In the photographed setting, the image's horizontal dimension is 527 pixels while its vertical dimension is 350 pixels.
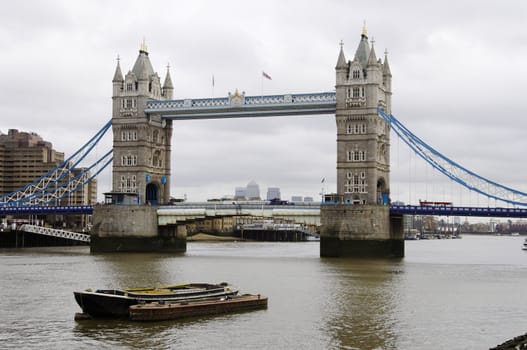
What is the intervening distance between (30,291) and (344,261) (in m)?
38.1

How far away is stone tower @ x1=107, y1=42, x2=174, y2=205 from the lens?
329ft

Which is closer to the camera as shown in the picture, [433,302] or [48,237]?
[433,302]

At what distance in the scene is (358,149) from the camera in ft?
295

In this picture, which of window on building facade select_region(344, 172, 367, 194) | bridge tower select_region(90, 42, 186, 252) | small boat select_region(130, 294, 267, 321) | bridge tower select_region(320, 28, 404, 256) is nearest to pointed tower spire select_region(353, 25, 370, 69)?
bridge tower select_region(320, 28, 404, 256)

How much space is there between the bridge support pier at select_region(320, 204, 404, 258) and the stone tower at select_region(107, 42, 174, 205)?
25779 millimetres

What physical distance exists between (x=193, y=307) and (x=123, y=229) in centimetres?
5881

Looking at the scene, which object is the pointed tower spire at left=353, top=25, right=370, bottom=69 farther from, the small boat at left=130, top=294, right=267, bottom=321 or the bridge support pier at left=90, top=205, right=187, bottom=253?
the small boat at left=130, top=294, right=267, bottom=321

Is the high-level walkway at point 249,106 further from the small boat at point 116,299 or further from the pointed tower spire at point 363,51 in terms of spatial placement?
the small boat at point 116,299

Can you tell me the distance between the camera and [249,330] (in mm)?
36438

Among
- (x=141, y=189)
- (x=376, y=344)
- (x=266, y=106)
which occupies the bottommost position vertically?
(x=376, y=344)

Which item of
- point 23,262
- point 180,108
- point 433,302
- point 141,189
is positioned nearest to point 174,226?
point 141,189

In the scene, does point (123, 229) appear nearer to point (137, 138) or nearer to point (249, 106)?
point (137, 138)

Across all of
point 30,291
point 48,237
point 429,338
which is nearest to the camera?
point 429,338

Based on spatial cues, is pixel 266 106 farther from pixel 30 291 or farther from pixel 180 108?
pixel 30 291
